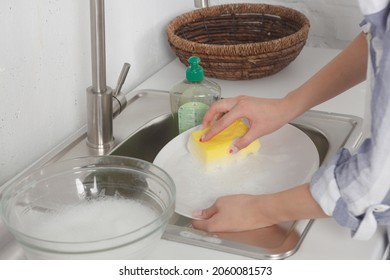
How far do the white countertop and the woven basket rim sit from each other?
0.08 metres

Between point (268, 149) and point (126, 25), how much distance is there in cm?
40

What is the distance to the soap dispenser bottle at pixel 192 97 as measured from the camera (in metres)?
1.19

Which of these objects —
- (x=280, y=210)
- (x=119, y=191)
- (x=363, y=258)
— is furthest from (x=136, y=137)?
(x=363, y=258)

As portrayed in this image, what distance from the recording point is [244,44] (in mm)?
1313

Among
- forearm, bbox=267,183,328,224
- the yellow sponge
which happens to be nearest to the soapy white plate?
the yellow sponge

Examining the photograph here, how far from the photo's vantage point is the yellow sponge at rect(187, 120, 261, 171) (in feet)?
3.56

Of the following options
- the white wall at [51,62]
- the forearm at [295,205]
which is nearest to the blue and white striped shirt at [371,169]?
the forearm at [295,205]

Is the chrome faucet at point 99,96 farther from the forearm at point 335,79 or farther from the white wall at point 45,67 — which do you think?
the forearm at point 335,79

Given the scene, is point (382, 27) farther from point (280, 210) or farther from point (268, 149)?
point (268, 149)

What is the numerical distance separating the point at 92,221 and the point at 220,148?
308mm

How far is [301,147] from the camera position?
1.14 metres

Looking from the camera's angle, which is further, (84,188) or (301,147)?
(301,147)

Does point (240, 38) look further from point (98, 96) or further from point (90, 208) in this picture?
point (90, 208)

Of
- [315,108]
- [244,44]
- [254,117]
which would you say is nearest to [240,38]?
[244,44]
